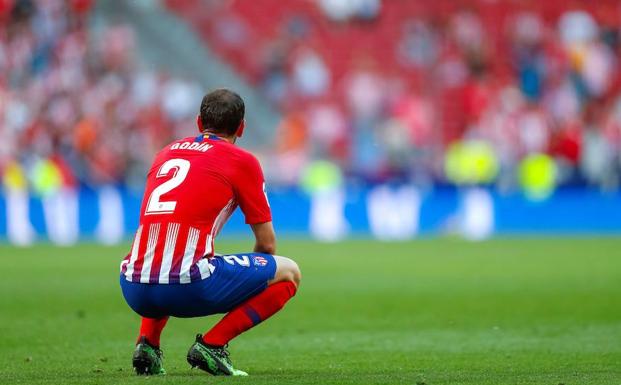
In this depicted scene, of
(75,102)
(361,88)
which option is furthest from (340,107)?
(75,102)

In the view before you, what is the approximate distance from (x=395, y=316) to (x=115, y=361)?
13.6 feet

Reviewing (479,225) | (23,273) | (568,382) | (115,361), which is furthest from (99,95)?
(568,382)

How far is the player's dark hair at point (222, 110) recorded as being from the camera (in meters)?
7.39

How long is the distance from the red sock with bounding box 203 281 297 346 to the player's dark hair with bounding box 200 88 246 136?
988 mm

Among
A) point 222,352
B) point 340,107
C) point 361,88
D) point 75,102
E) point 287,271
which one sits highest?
point 361,88

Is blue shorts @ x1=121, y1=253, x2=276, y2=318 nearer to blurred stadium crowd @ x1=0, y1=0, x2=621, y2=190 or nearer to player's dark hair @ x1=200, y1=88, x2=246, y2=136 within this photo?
player's dark hair @ x1=200, y1=88, x2=246, y2=136

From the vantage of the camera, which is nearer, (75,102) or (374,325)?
(374,325)

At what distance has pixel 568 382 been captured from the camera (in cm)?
723

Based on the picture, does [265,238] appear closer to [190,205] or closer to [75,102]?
[190,205]

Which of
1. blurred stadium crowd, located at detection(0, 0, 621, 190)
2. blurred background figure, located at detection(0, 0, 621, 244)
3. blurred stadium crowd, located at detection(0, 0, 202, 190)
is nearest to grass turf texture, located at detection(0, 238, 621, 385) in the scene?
blurred stadium crowd, located at detection(0, 0, 202, 190)

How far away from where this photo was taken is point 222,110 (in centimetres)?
741

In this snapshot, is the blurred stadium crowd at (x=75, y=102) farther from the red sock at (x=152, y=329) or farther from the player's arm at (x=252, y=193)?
the player's arm at (x=252, y=193)

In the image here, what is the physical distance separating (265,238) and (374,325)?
4.05 meters

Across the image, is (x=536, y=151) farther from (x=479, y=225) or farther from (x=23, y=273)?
(x=23, y=273)
